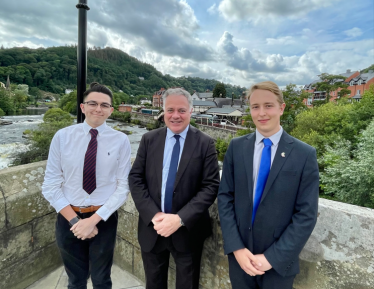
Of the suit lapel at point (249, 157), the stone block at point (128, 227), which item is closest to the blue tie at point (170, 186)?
the suit lapel at point (249, 157)

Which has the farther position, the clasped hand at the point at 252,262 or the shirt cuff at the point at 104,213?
the shirt cuff at the point at 104,213

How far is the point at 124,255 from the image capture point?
2.30m

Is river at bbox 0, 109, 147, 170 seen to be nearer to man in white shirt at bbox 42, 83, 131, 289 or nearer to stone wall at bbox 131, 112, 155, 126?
man in white shirt at bbox 42, 83, 131, 289

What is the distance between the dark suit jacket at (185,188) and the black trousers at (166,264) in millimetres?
64

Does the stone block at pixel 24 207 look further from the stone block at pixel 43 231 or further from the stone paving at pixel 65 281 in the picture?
the stone paving at pixel 65 281

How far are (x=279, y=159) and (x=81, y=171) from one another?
4.56 ft

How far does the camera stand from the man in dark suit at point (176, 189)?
1.51 metres

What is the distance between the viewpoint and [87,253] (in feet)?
5.74

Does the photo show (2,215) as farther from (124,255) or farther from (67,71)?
(67,71)

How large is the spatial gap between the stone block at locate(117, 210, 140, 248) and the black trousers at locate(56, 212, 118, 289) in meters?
0.44

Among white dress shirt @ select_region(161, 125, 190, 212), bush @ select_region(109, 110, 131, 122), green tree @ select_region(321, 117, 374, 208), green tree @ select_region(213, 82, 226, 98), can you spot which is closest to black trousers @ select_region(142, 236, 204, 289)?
white dress shirt @ select_region(161, 125, 190, 212)

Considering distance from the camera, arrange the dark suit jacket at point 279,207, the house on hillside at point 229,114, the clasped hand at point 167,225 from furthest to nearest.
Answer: the house on hillside at point 229,114 → the clasped hand at point 167,225 → the dark suit jacket at point 279,207

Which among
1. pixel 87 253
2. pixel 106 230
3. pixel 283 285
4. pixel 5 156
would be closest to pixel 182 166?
pixel 106 230

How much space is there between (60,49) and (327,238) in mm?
130334
